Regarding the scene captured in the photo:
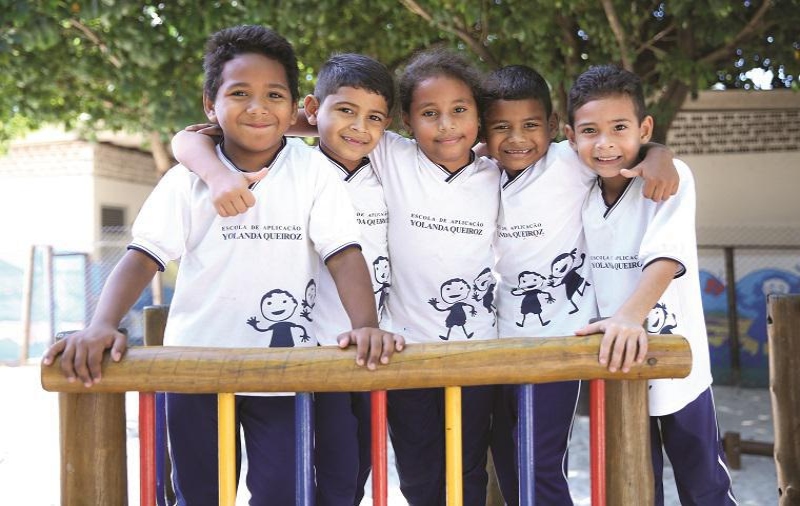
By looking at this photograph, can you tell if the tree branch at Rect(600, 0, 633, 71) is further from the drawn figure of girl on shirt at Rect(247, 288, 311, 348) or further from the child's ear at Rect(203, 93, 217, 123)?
the drawn figure of girl on shirt at Rect(247, 288, 311, 348)

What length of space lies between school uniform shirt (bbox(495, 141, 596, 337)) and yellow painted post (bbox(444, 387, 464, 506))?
2.29 ft

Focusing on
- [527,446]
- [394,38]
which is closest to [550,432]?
[527,446]

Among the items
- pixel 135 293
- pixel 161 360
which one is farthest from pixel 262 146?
pixel 161 360

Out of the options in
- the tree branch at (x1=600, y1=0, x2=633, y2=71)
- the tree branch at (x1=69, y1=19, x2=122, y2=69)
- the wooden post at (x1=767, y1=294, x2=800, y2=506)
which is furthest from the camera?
the tree branch at (x1=69, y1=19, x2=122, y2=69)

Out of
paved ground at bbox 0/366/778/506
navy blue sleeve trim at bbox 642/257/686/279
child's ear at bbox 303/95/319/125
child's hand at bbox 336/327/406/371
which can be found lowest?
paved ground at bbox 0/366/778/506

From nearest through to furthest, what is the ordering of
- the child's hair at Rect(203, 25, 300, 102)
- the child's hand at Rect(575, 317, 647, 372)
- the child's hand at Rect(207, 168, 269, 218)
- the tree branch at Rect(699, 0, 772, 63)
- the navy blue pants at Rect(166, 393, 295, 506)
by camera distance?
the child's hand at Rect(575, 317, 647, 372) → the child's hand at Rect(207, 168, 269, 218) → the navy blue pants at Rect(166, 393, 295, 506) → the child's hair at Rect(203, 25, 300, 102) → the tree branch at Rect(699, 0, 772, 63)

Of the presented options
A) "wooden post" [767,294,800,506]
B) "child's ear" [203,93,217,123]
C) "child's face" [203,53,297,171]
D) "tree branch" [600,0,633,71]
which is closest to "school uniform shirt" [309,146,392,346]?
"child's face" [203,53,297,171]

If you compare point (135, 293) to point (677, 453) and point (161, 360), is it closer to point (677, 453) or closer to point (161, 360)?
point (161, 360)

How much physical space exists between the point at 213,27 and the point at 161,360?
4.35 meters

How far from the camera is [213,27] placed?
5.27 meters

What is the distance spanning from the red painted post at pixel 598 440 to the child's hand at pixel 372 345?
394 millimetres

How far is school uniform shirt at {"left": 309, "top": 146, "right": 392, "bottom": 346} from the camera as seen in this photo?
6.56ft

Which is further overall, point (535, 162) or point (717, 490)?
point (535, 162)

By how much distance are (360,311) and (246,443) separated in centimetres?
47
